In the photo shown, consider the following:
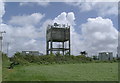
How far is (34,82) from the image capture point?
12914 mm

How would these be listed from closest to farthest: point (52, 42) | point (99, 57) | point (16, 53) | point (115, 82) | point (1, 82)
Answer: point (115, 82) → point (1, 82) → point (16, 53) → point (52, 42) → point (99, 57)

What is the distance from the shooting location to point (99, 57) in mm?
77062

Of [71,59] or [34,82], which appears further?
[71,59]

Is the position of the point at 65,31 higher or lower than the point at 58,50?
higher

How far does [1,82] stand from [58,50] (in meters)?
42.3

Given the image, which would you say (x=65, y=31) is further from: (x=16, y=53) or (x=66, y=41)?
(x=16, y=53)

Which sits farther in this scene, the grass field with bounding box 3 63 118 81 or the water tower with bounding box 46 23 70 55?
the water tower with bounding box 46 23 70 55

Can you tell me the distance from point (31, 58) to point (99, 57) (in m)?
31.6

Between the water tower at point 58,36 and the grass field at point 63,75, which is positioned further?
the water tower at point 58,36

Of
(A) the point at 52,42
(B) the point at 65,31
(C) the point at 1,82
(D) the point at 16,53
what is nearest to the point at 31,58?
(D) the point at 16,53

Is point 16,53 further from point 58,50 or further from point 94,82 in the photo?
point 94,82

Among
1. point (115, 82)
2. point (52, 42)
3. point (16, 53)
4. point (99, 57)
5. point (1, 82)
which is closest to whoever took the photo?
point (115, 82)

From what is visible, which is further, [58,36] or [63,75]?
[58,36]

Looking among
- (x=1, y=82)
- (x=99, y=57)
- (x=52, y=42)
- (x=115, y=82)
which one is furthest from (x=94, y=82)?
(x=99, y=57)
